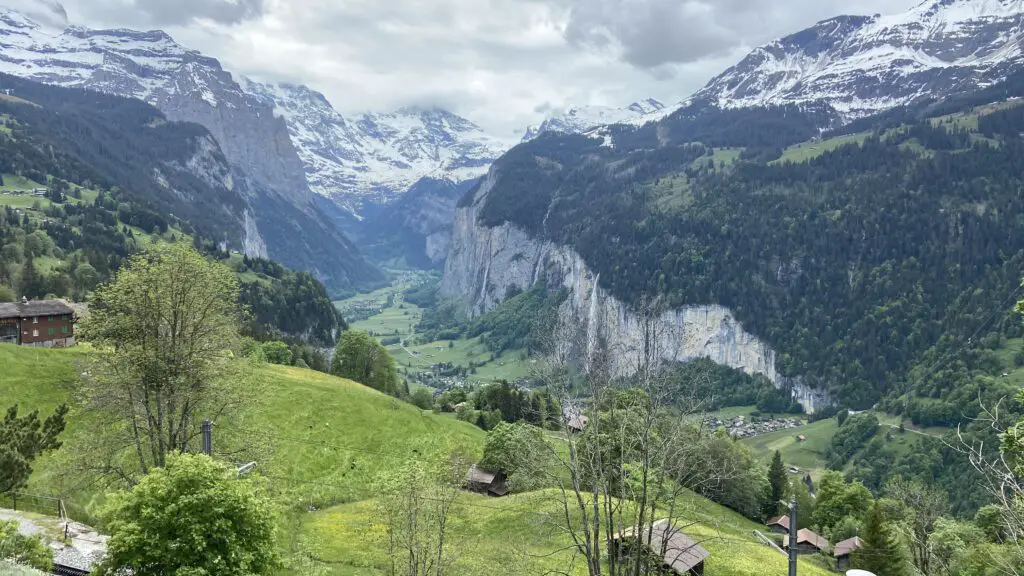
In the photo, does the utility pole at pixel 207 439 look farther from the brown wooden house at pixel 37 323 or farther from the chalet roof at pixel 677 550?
the brown wooden house at pixel 37 323

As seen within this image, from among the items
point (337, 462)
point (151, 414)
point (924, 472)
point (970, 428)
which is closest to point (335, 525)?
point (337, 462)

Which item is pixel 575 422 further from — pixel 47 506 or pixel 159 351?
pixel 47 506

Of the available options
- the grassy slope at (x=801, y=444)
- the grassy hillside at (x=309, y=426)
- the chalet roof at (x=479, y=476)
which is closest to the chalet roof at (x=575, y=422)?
the grassy hillside at (x=309, y=426)

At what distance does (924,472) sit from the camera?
481 feet

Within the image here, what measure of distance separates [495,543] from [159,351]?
25.5 metres

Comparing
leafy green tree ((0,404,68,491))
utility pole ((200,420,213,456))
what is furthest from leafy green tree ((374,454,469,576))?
leafy green tree ((0,404,68,491))

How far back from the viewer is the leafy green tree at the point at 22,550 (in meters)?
22.2

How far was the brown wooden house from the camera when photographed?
84188mm

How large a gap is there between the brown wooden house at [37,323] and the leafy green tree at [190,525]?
77.4 meters

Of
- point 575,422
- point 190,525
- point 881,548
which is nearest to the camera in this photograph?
point 190,525

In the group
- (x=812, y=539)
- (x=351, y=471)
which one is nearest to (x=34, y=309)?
(x=351, y=471)

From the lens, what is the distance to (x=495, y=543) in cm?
4500

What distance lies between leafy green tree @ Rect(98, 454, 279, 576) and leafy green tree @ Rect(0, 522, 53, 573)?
371 cm

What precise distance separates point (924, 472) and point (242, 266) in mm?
184708
